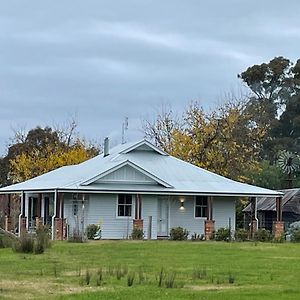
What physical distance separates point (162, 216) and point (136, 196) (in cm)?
261

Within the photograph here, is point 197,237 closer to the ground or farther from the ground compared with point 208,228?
closer to the ground

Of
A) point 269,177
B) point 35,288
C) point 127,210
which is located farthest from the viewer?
point 269,177

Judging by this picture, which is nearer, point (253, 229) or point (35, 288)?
point (35, 288)

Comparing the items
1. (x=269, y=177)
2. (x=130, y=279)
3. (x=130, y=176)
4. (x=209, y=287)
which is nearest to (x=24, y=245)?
(x=130, y=279)

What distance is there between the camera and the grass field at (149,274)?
54.6 feet

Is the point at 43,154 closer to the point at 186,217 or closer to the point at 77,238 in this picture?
the point at 186,217

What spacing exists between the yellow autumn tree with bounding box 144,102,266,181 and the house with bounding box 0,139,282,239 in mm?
13879

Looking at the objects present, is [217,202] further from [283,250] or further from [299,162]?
[299,162]

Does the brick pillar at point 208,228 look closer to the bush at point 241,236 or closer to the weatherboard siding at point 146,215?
the bush at point 241,236

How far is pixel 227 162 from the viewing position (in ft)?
205

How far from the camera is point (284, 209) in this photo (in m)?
57.8

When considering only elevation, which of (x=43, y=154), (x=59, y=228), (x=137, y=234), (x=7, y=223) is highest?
(x=43, y=154)

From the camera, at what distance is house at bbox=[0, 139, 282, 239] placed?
1699 inches

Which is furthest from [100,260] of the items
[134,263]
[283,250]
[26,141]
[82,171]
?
[26,141]
